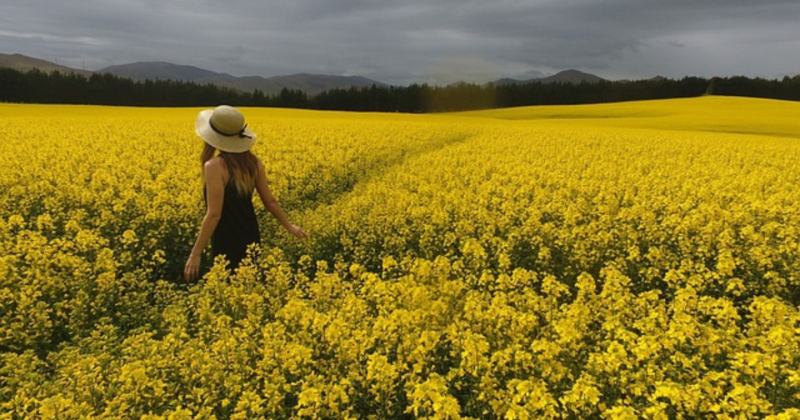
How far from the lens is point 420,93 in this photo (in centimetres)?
9112

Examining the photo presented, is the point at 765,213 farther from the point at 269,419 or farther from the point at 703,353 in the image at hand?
the point at 269,419

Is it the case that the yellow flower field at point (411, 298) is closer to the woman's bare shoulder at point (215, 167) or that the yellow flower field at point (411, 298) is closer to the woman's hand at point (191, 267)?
the woman's hand at point (191, 267)

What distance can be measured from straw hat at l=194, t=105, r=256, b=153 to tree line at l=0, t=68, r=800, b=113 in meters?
82.0

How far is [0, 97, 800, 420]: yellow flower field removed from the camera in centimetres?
323

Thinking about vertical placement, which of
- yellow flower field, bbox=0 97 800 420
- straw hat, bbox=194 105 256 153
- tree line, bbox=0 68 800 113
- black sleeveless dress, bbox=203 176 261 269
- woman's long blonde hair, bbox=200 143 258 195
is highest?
tree line, bbox=0 68 800 113

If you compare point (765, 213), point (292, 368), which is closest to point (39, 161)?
point (292, 368)

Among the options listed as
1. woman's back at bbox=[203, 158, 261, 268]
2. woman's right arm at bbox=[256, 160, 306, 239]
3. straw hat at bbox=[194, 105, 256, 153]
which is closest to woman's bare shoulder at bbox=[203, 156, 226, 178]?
straw hat at bbox=[194, 105, 256, 153]

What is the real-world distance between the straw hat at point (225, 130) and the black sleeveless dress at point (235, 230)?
0.61 meters

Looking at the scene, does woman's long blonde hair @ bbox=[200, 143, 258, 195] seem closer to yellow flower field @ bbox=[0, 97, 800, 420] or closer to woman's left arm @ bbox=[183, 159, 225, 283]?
woman's left arm @ bbox=[183, 159, 225, 283]

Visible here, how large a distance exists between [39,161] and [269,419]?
39.5 ft

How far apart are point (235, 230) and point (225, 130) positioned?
4.25 feet

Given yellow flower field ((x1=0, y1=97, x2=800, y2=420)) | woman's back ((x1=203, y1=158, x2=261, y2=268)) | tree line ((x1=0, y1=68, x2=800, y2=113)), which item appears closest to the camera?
yellow flower field ((x1=0, y1=97, x2=800, y2=420))

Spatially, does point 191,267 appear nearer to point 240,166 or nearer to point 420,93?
point 240,166

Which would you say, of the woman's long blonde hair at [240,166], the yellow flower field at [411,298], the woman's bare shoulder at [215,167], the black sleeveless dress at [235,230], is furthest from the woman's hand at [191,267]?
the woman's bare shoulder at [215,167]
